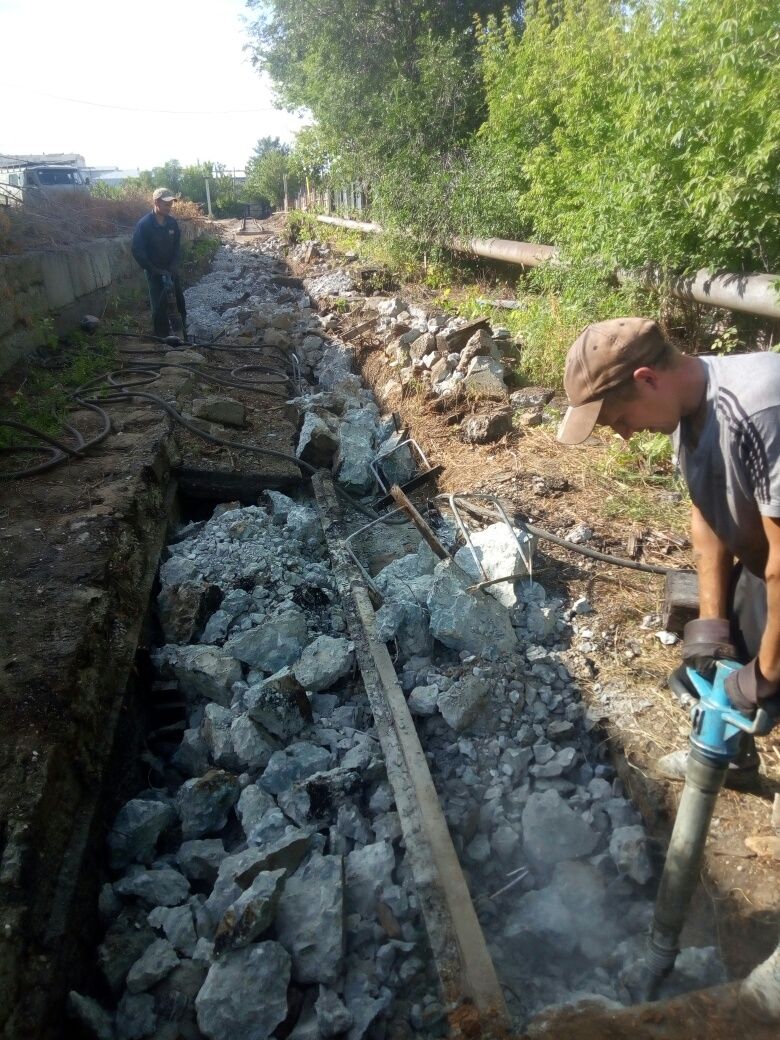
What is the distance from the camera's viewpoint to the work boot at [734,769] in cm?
260

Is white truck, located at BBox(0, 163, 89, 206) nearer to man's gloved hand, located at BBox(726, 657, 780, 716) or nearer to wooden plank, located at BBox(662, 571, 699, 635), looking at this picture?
wooden plank, located at BBox(662, 571, 699, 635)

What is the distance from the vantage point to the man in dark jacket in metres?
8.61

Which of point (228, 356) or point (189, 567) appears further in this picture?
point (228, 356)

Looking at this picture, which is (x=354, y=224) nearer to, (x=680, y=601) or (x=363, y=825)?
(x=680, y=601)

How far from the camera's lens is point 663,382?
1.89 meters

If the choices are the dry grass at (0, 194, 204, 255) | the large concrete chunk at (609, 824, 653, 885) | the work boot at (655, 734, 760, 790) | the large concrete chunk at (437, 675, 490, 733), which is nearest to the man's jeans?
the dry grass at (0, 194, 204, 255)

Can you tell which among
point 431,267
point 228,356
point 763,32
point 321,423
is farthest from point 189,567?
point 431,267

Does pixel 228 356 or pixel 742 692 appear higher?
pixel 742 692

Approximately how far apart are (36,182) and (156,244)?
852 centimetres

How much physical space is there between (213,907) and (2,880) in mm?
733

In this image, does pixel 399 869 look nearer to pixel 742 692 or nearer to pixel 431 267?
pixel 742 692

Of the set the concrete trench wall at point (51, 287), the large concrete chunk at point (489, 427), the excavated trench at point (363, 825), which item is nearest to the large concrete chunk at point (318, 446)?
the large concrete chunk at point (489, 427)

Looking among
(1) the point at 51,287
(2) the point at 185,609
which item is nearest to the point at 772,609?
(2) the point at 185,609

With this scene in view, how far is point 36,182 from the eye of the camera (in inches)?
582
